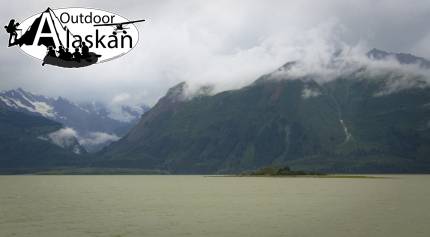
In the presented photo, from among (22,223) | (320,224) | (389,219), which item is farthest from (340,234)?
(22,223)

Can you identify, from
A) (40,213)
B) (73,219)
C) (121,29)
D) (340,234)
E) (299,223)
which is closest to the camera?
(340,234)

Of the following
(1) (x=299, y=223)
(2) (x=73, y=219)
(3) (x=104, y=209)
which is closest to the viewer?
(1) (x=299, y=223)

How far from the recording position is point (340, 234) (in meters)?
78.2

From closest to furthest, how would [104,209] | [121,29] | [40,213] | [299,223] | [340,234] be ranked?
[340,234] → [121,29] → [299,223] → [40,213] → [104,209]

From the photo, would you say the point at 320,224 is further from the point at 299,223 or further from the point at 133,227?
the point at 133,227

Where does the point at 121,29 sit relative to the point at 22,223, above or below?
above

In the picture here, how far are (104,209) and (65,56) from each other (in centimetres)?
5054

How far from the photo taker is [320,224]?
297ft

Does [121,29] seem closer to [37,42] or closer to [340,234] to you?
[37,42]

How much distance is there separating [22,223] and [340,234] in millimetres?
51402

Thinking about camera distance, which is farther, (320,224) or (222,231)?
(320,224)

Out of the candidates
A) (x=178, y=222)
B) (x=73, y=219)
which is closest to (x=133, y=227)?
(x=178, y=222)

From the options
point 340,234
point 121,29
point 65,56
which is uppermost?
point 121,29

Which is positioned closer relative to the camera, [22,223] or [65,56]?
[65,56]
